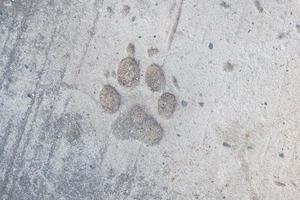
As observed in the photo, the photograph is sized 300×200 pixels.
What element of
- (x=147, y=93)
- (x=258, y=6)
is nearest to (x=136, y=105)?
(x=147, y=93)

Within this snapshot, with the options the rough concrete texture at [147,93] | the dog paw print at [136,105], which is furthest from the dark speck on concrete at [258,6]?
the dog paw print at [136,105]

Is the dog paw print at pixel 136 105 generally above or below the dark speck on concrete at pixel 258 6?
below

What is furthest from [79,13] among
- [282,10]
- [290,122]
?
Answer: [290,122]

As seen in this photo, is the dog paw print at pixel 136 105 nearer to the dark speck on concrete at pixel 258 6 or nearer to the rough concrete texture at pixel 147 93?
the rough concrete texture at pixel 147 93

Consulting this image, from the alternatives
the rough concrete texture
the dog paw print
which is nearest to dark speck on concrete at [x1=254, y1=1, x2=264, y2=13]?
the rough concrete texture

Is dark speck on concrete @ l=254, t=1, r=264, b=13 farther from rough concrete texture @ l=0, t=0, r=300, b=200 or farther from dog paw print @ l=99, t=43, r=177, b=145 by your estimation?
dog paw print @ l=99, t=43, r=177, b=145

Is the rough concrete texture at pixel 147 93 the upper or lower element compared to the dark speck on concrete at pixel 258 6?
lower

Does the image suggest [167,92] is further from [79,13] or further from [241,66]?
[79,13]
